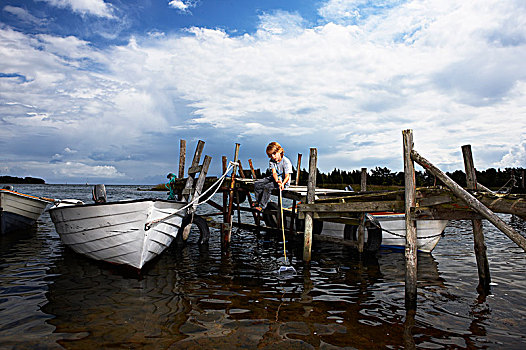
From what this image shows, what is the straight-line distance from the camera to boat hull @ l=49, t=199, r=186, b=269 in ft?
28.3

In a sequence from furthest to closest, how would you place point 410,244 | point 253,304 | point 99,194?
point 99,194 → point 253,304 → point 410,244

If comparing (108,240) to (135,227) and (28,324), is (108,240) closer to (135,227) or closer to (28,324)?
(135,227)

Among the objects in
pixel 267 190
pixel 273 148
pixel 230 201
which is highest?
pixel 273 148

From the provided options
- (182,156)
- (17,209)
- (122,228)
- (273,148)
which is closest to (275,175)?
(273,148)

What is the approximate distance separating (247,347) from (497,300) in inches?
229

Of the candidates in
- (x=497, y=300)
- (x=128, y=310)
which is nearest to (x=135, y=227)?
(x=128, y=310)

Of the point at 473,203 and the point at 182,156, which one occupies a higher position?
the point at 182,156

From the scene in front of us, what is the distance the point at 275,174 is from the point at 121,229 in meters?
4.90

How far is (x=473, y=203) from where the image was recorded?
5.68 metres

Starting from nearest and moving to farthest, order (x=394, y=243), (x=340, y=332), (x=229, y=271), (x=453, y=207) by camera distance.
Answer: (x=340, y=332), (x=453, y=207), (x=229, y=271), (x=394, y=243)

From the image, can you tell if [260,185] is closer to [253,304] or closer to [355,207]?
[355,207]

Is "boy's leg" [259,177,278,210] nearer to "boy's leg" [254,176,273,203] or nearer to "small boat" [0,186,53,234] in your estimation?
"boy's leg" [254,176,273,203]

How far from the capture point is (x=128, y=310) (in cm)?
636

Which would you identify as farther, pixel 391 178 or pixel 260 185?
pixel 391 178
